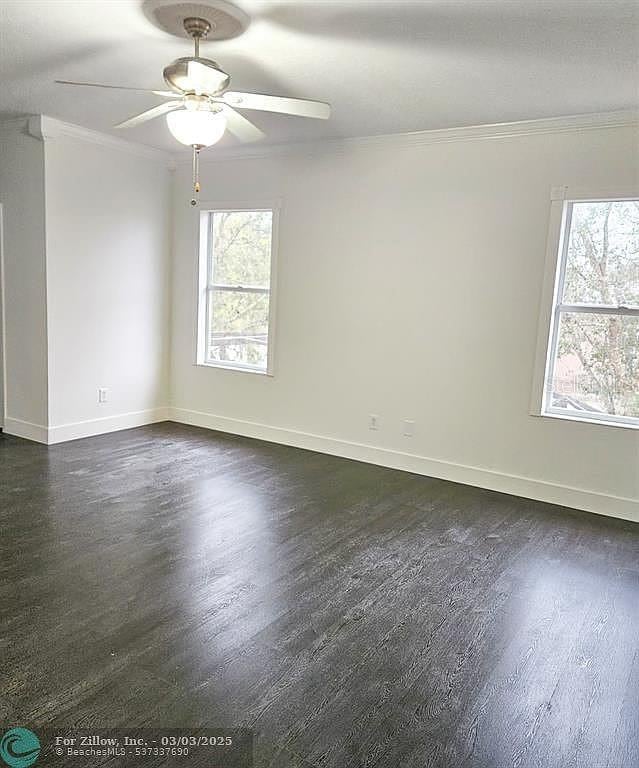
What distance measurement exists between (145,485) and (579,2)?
12.0 feet

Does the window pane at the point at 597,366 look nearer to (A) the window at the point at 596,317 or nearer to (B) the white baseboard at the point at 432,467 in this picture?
(A) the window at the point at 596,317

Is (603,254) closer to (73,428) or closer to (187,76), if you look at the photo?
(187,76)

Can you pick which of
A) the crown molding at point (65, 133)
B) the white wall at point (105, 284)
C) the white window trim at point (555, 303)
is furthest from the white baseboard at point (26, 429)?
the white window trim at point (555, 303)

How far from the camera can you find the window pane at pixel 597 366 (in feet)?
13.3

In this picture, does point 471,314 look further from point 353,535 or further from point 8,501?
point 8,501

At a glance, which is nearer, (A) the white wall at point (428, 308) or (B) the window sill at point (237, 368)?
(A) the white wall at point (428, 308)

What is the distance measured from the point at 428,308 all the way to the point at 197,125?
2.46 meters

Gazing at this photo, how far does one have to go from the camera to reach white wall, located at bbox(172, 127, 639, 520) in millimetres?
4184

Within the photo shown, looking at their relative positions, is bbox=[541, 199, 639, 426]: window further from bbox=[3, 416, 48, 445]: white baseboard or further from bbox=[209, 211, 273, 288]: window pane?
bbox=[3, 416, 48, 445]: white baseboard

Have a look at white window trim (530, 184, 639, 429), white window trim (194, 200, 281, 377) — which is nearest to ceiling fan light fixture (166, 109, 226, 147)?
white window trim (530, 184, 639, 429)

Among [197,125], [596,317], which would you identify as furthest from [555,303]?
[197,125]

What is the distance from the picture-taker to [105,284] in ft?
18.0

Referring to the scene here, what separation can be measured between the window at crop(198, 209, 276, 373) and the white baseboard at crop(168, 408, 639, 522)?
573mm

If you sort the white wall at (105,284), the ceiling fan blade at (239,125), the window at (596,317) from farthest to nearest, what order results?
the white wall at (105,284) < the window at (596,317) < the ceiling fan blade at (239,125)
